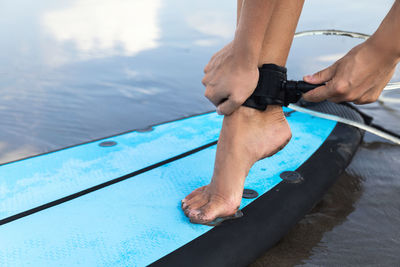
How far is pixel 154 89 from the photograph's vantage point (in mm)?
2857

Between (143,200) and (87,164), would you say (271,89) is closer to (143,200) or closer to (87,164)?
(143,200)

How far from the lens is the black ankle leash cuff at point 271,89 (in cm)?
109

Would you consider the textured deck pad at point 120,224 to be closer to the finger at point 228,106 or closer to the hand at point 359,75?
the finger at point 228,106

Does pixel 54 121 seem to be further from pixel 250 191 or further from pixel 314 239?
pixel 314 239

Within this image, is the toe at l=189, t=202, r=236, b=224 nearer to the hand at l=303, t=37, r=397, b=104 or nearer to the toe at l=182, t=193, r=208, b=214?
the toe at l=182, t=193, r=208, b=214

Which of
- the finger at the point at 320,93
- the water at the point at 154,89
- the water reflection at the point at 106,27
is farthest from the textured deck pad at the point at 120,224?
the water reflection at the point at 106,27

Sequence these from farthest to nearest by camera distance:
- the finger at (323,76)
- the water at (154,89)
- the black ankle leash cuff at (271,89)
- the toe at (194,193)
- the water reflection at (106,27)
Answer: the water reflection at (106,27), the water at (154,89), the toe at (194,193), the black ankle leash cuff at (271,89), the finger at (323,76)

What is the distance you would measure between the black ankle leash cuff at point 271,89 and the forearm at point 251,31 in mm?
70

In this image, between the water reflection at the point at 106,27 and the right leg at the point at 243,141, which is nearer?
the right leg at the point at 243,141

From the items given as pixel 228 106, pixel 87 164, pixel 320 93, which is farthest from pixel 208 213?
pixel 87 164

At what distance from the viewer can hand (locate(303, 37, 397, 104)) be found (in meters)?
0.91

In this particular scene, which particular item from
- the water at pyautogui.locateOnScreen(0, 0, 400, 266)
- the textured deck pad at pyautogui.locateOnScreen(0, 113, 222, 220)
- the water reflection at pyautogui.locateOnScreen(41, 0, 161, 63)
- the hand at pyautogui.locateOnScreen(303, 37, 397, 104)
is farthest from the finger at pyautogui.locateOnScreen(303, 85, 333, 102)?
the water reflection at pyautogui.locateOnScreen(41, 0, 161, 63)

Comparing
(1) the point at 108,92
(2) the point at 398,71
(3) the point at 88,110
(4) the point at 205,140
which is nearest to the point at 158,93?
(1) the point at 108,92

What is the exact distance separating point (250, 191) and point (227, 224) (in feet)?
0.69
